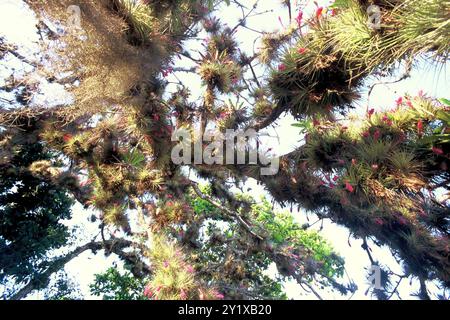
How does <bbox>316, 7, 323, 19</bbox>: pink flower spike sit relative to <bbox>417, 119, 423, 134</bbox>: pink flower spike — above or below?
above

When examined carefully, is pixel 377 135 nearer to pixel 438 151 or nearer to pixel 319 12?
pixel 438 151

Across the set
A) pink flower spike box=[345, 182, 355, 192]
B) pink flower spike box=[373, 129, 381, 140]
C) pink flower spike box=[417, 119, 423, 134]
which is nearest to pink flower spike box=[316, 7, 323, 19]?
pink flower spike box=[373, 129, 381, 140]

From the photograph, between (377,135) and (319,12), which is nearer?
(319,12)

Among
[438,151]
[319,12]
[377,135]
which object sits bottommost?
[438,151]

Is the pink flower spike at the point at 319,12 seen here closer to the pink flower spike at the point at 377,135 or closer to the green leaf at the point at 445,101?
the pink flower spike at the point at 377,135

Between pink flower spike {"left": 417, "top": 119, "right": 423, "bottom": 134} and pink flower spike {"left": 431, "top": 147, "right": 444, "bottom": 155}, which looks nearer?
pink flower spike {"left": 431, "top": 147, "right": 444, "bottom": 155}

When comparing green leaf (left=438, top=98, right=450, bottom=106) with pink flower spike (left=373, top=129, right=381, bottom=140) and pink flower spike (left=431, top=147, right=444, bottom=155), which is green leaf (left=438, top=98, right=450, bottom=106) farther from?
pink flower spike (left=373, top=129, right=381, bottom=140)

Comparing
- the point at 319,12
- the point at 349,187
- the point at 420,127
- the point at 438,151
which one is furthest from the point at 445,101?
the point at 319,12

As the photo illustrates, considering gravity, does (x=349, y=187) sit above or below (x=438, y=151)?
below

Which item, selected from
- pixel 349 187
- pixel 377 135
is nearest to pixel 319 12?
pixel 377 135

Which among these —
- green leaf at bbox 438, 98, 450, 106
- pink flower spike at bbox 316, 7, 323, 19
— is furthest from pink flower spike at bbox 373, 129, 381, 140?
pink flower spike at bbox 316, 7, 323, 19

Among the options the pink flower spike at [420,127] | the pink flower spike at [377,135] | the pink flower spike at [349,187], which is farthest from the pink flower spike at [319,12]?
the pink flower spike at [349,187]

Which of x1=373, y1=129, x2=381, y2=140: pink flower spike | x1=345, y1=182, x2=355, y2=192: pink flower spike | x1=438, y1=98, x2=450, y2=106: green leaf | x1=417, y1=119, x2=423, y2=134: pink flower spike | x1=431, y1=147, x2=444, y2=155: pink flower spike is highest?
x1=438, y1=98, x2=450, y2=106: green leaf

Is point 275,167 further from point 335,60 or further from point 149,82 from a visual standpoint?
point 149,82
